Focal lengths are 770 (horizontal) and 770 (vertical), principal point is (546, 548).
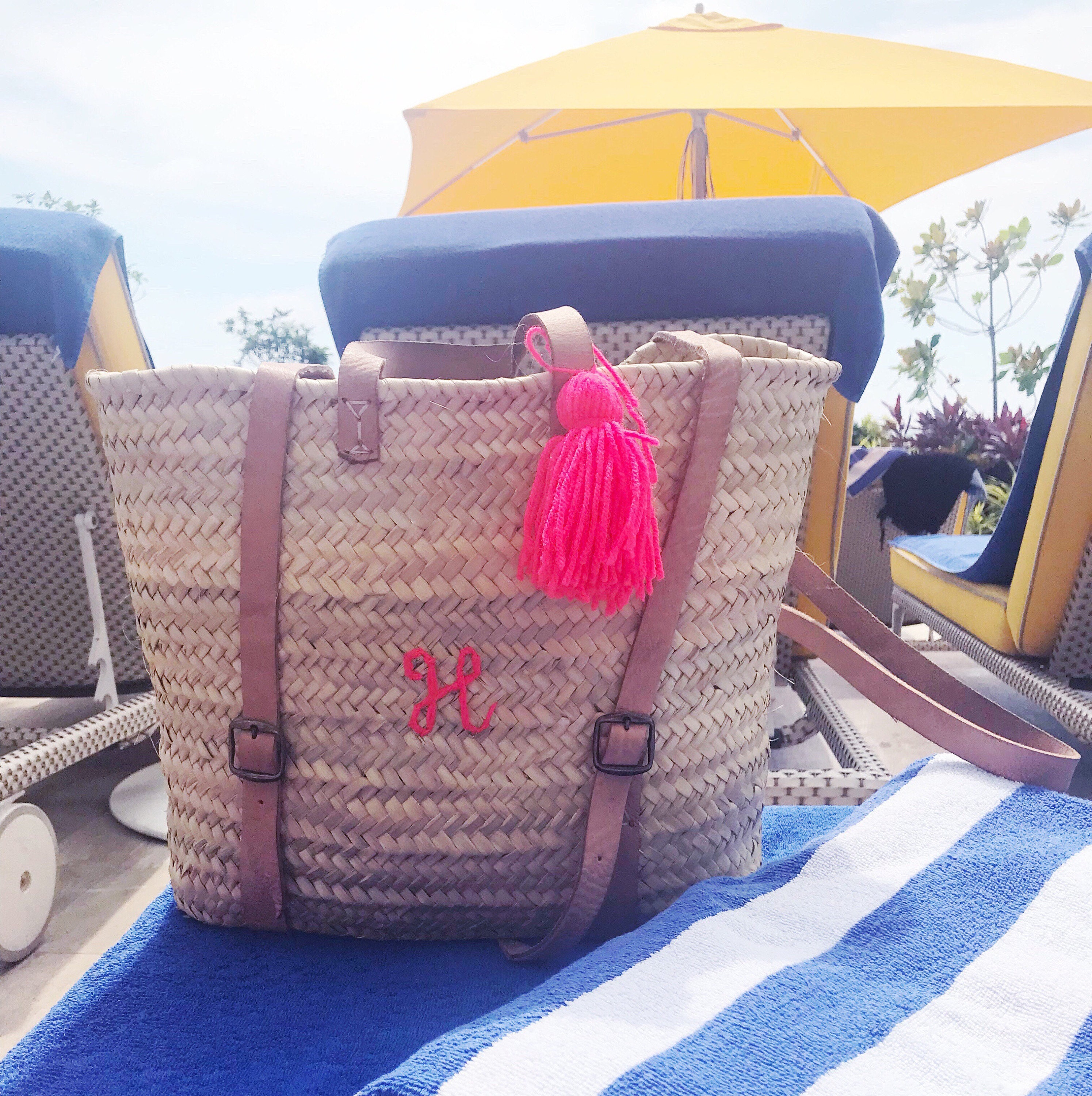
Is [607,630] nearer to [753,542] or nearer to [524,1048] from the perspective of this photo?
[753,542]

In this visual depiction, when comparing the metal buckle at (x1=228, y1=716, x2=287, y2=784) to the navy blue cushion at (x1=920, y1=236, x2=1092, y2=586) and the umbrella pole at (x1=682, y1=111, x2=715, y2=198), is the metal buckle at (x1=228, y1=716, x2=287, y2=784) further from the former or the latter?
the umbrella pole at (x1=682, y1=111, x2=715, y2=198)

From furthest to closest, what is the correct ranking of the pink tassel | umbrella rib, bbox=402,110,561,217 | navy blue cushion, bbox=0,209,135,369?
umbrella rib, bbox=402,110,561,217 < navy blue cushion, bbox=0,209,135,369 < the pink tassel

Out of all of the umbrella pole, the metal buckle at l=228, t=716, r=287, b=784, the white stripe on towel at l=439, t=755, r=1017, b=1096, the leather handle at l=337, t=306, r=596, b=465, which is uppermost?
the umbrella pole

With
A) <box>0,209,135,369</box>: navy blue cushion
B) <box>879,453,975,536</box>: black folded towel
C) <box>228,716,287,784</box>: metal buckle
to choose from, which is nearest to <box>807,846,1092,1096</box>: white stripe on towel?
<box>228,716,287,784</box>: metal buckle

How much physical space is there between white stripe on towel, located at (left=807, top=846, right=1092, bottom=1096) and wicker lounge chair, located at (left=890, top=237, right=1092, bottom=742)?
2.23 feet

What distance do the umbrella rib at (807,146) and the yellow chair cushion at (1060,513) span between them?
2.36 meters

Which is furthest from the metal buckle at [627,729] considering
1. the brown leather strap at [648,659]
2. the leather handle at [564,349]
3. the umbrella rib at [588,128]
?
the umbrella rib at [588,128]

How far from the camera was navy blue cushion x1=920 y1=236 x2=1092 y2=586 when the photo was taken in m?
1.14

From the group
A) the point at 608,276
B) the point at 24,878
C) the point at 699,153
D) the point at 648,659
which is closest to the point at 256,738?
the point at 648,659

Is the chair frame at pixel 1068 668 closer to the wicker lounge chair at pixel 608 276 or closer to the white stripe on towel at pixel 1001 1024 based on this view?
the wicker lounge chair at pixel 608 276

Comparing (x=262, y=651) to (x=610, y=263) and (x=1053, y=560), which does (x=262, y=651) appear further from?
(x=1053, y=560)

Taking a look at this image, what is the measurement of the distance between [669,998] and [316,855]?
0.29m

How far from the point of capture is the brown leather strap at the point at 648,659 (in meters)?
0.54

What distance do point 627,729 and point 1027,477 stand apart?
1.09 metres
